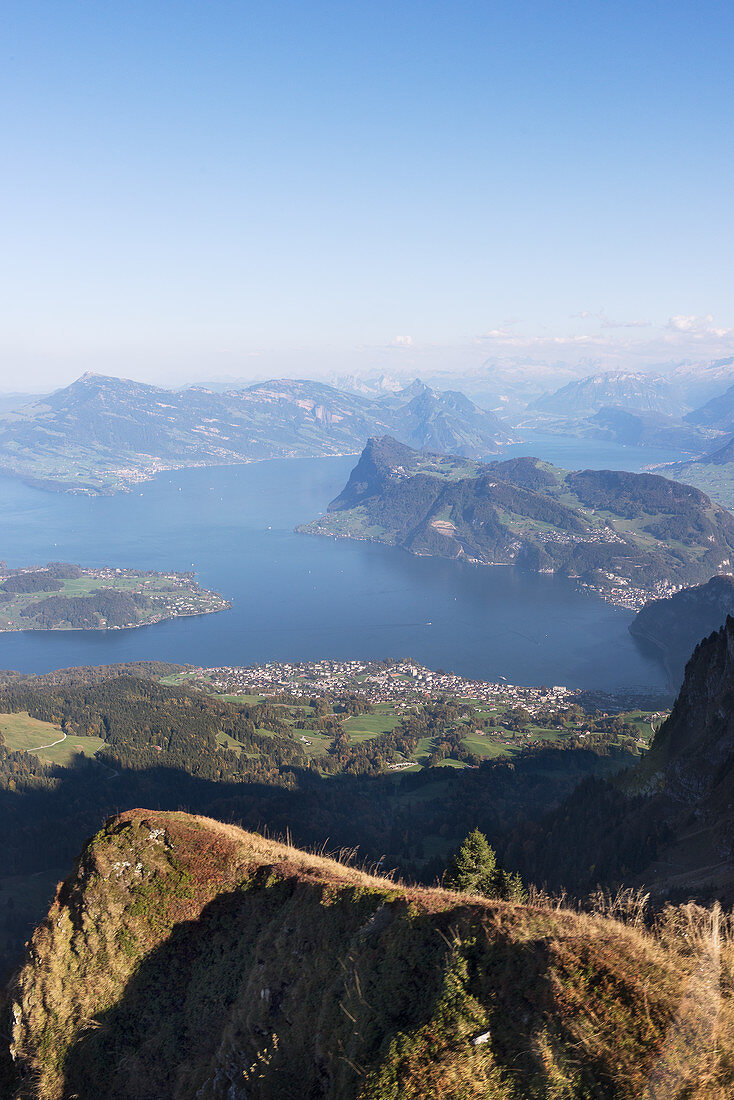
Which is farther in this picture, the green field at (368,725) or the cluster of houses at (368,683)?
the cluster of houses at (368,683)

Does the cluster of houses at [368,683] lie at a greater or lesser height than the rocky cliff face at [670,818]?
lesser

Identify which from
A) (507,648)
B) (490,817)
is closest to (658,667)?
(507,648)

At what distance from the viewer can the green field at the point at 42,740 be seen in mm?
114100

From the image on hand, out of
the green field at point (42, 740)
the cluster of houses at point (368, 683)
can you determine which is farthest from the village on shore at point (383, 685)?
the green field at point (42, 740)

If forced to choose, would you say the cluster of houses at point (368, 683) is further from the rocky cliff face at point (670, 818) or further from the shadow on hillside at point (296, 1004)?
the shadow on hillside at point (296, 1004)

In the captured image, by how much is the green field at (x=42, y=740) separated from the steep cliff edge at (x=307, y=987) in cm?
10437

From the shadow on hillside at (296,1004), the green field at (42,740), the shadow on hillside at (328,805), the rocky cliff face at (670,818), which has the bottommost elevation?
the green field at (42,740)

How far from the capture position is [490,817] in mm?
87938

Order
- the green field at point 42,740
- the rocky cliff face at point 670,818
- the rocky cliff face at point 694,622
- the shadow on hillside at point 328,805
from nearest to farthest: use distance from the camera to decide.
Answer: the rocky cliff face at point 670,818 < the shadow on hillside at point 328,805 < the green field at point 42,740 < the rocky cliff face at point 694,622

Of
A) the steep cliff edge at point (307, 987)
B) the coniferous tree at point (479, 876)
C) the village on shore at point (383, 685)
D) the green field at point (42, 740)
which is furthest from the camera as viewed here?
the village on shore at point (383, 685)

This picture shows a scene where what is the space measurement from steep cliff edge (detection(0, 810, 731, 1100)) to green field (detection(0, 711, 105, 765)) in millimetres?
104368

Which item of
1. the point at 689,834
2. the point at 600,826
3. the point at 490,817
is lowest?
the point at 490,817

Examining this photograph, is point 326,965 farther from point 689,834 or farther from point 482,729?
point 482,729

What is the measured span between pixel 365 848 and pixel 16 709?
9123 cm
